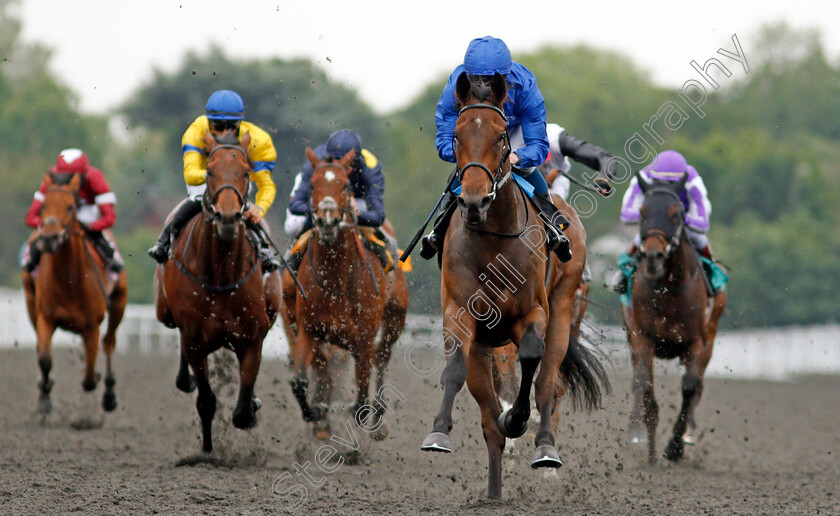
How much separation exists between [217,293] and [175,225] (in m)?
0.70

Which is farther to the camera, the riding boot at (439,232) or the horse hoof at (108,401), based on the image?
the horse hoof at (108,401)

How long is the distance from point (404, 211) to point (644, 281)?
899 inches

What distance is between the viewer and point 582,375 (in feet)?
22.8

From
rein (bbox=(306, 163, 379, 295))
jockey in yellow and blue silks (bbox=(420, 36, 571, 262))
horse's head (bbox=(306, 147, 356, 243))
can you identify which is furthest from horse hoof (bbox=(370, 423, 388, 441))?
jockey in yellow and blue silks (bbox=(420, 36, 571, 262))

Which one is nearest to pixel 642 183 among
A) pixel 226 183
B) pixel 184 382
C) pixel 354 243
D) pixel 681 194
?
pixel 681 194

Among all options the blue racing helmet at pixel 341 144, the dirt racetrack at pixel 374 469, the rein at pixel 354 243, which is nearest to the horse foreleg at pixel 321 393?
the dirt racetrack at pixel 374 469

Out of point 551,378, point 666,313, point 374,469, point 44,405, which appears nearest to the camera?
point 551,378

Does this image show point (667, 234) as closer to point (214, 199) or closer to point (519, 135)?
point (519, 135)

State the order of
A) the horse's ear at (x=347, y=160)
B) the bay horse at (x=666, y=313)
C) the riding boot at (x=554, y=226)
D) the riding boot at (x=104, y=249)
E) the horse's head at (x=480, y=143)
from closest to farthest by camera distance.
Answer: the horse's head at (x=480, y=143), the riding boot at (x=554, y=226), the horse's ear at (x=347, y=160), the bay horse at (x=666, y=313), the riding boot at (x=104, y=249)

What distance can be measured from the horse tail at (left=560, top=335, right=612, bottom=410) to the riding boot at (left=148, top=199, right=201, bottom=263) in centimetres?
285

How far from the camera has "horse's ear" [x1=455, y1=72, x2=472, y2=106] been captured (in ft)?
18.2

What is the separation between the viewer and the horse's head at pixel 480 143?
5152 mm

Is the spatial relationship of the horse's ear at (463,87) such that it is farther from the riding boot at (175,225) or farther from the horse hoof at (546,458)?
the riding boot at (175,225)

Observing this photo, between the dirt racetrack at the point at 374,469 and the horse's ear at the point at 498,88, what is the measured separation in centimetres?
230
